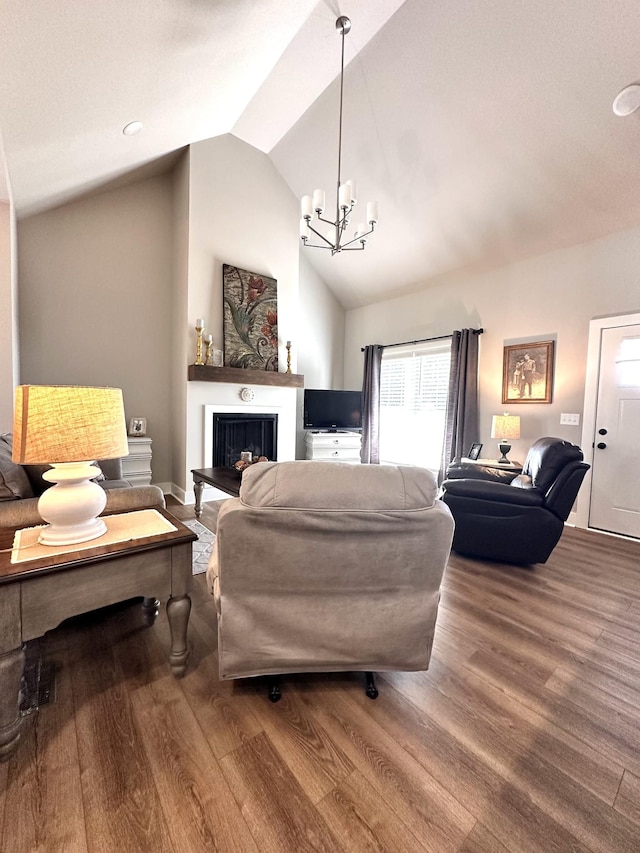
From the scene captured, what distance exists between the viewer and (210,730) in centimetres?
127

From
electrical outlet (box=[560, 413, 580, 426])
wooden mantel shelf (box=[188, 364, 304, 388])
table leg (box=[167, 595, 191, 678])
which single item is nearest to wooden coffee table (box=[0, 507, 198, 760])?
table leg (box=[167, 595, 191, 678])

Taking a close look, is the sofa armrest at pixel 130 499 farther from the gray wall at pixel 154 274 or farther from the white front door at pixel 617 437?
the white front door at pixel 617 437

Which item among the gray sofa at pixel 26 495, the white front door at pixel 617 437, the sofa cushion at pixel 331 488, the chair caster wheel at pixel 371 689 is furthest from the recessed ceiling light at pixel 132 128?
the white front door at pixel 617 437

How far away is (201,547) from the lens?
9.23 ft

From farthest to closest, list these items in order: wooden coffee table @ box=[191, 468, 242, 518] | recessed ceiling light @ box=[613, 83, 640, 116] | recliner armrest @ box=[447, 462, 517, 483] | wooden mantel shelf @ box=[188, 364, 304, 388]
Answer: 1. wooden mantel shelf @ box=[188, 364, 304, 388]
2. recliner armrest @ box=[447, 462, 517, 483]
3. wooden coffee table @ box=[191, 468, 242, 518]
4. recessed ceiling light @ box=[613, 83, 640, 116]

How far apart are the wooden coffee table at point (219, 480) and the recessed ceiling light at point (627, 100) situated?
12.8ft

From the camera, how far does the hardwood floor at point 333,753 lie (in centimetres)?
98

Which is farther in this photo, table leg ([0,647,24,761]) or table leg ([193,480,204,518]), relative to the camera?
table leg ([193,480,204,518])

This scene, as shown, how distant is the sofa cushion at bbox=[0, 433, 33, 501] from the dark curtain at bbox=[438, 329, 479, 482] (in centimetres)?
420

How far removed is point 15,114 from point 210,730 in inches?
128

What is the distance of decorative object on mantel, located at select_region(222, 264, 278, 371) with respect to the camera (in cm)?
437

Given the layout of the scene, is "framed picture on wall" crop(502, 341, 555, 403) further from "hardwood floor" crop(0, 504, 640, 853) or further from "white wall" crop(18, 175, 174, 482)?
"white wall" crop(18, 175, 174, 482)

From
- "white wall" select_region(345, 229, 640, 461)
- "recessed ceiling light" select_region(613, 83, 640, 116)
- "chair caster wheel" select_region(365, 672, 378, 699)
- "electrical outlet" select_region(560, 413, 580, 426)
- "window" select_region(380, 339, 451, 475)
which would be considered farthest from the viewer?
"window" select_region(380, 339, 451, 475)

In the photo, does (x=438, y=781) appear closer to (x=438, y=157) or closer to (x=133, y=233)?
(x=438, y=157)
